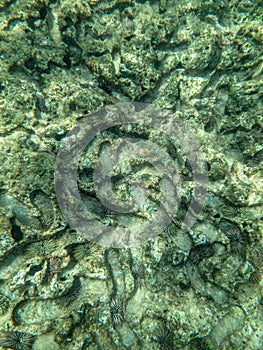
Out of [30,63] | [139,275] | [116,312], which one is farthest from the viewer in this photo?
[30,63]

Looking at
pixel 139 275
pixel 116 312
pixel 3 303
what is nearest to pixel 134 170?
pixel 139 275

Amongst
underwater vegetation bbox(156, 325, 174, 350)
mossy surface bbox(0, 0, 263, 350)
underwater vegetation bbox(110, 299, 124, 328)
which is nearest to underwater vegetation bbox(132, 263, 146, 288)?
mossy surface bbox(0, 0, 263, 350)

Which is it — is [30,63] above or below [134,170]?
above

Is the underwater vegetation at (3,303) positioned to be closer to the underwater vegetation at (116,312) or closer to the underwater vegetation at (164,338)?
the underwater vegetation at (116,312)

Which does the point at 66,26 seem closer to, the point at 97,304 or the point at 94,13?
the point at 94,13

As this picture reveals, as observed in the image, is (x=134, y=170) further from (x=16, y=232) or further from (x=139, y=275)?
(x=16, y=232)

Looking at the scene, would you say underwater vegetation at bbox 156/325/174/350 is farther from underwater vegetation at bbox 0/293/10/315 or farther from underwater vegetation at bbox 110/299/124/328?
underwater vegetation at bbox 0/293/10/315

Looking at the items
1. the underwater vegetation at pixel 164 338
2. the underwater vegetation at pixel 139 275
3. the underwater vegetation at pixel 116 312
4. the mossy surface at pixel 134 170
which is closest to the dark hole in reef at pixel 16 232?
the mossy surface at pixel 134 170

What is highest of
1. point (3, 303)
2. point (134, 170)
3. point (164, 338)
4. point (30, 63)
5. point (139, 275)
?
point (30, 63)

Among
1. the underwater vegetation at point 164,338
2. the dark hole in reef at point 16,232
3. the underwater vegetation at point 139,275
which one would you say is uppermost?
the dark hole in reef at point 16,232
